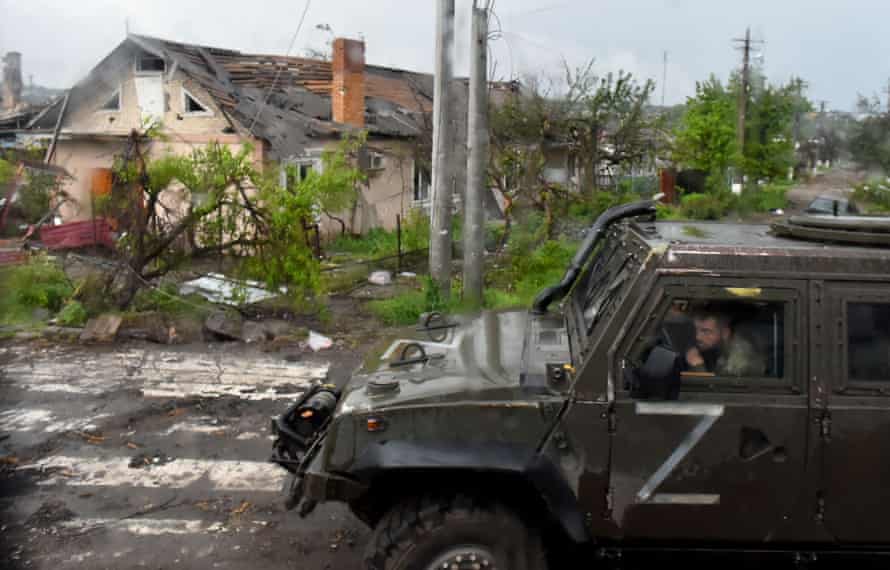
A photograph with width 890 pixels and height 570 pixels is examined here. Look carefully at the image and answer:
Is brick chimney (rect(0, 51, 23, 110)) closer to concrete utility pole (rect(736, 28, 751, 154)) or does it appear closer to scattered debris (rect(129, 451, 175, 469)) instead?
scattered debris (rect(129, 451, 175, 469))

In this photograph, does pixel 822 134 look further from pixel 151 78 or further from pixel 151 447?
pixel 151 447

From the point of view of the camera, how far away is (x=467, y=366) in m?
4.44

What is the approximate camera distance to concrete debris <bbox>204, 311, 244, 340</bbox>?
1048 cm

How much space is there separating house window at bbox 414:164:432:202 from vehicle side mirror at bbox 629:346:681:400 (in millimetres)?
21140

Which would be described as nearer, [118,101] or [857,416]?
[857,416]

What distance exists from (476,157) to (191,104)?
10.6 meters

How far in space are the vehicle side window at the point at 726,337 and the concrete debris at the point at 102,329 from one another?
8108 millimetres

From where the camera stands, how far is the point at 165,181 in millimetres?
11117

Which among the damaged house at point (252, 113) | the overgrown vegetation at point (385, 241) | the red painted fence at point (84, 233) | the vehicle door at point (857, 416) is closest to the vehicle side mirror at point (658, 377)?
the vehicle door at point (857, 416)

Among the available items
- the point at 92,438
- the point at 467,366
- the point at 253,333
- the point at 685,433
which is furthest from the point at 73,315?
the point at 685,433

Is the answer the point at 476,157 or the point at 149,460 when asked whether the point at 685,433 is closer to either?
the point at 149,460

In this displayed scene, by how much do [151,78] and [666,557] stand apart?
61.0 feet

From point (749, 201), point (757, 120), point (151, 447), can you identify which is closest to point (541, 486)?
point (151, 447)

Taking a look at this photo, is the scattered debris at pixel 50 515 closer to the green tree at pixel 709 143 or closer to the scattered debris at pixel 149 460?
the scattered debris at pixel 149 460
